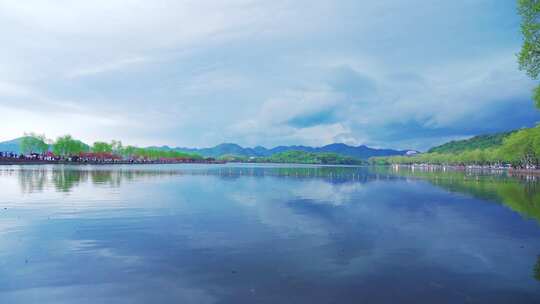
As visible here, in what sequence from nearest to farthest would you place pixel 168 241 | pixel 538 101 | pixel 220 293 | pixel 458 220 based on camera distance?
pixel 220 293
pixel 168 241
pixel 458 220
pixel 538 101

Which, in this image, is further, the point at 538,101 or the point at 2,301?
the point at 538,101

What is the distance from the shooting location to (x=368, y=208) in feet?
101

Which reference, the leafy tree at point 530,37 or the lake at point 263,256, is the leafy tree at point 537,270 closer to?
the lake at point 263,256

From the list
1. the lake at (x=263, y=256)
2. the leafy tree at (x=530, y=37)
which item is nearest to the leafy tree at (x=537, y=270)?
the lake at (x=263, y=256)

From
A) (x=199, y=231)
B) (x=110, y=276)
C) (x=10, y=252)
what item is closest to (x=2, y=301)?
(x=110, y=276)

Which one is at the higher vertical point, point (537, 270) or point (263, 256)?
point (263, 256)

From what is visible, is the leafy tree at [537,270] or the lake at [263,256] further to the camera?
the leafy tree at [537,270]

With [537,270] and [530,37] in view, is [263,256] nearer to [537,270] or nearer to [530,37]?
[537,270]

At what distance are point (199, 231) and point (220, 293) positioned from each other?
933cm

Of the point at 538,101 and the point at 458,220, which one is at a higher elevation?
the point at 538,101

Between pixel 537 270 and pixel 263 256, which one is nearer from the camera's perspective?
pixel 537 270

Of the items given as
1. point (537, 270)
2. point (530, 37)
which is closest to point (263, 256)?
point (537, 270)

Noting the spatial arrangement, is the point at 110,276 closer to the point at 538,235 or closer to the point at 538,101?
the point at 538,235

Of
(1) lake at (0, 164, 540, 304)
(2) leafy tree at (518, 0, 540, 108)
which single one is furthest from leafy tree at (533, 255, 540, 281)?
(2) leafy tree at (518, 0, 540, 108)
